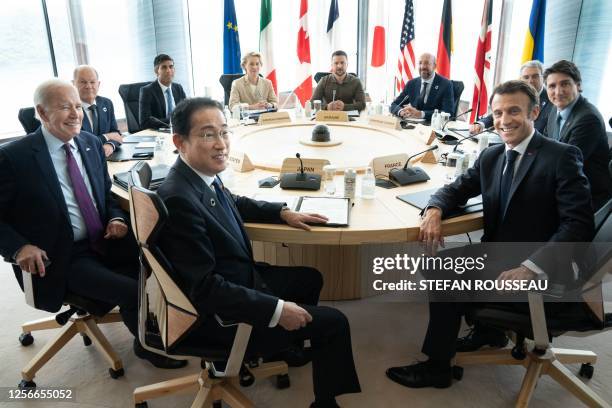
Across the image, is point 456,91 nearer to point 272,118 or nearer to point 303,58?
point 272,118

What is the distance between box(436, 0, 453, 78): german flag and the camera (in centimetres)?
539

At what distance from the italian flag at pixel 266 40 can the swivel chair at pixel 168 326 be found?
191 inches

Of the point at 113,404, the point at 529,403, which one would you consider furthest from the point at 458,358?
the point at 113,404

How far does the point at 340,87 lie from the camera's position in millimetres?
4977

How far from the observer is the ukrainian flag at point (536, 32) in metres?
4.54

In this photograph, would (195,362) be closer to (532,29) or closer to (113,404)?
(113,404)

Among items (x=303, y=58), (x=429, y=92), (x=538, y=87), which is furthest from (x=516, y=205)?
(x=303, y=58)

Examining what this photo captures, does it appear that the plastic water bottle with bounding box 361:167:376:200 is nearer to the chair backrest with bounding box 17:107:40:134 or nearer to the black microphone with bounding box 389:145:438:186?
the black microphone with bounding box 389:145:438:186

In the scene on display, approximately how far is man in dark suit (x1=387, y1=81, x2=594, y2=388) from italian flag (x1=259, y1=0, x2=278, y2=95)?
14.8 ft

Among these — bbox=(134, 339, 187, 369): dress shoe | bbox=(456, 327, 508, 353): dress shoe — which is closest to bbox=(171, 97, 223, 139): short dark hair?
bbox=(134, 339, 187, 369): dress shoe

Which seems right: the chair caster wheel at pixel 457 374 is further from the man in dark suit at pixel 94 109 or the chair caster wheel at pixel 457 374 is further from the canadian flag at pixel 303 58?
the canadian flag at pixel 303 58

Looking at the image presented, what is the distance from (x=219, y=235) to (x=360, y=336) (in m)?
1.20

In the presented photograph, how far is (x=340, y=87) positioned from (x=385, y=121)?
1.22m

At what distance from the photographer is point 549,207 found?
1.78m
